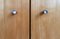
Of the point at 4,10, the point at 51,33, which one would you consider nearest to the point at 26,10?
the point at 4,10

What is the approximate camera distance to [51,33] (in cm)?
80

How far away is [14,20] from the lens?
2.47 ft

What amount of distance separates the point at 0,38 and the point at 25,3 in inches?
12.2

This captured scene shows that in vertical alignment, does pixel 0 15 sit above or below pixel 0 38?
above

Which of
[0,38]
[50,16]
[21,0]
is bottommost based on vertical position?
[0,38]

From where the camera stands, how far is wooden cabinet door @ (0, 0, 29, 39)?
0.73m

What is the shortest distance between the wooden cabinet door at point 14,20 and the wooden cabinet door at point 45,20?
0.17 feet

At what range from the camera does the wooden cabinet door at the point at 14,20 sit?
733 mm

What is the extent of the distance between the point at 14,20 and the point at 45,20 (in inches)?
9.1

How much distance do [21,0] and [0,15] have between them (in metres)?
0.18

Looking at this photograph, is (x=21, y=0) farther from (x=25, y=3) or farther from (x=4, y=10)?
(x=4, y=10)

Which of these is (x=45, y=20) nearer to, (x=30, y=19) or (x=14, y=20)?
(x=30, y=19)

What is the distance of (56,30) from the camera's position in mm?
810

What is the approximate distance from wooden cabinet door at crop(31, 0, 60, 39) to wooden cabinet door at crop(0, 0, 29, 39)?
0.05 m
